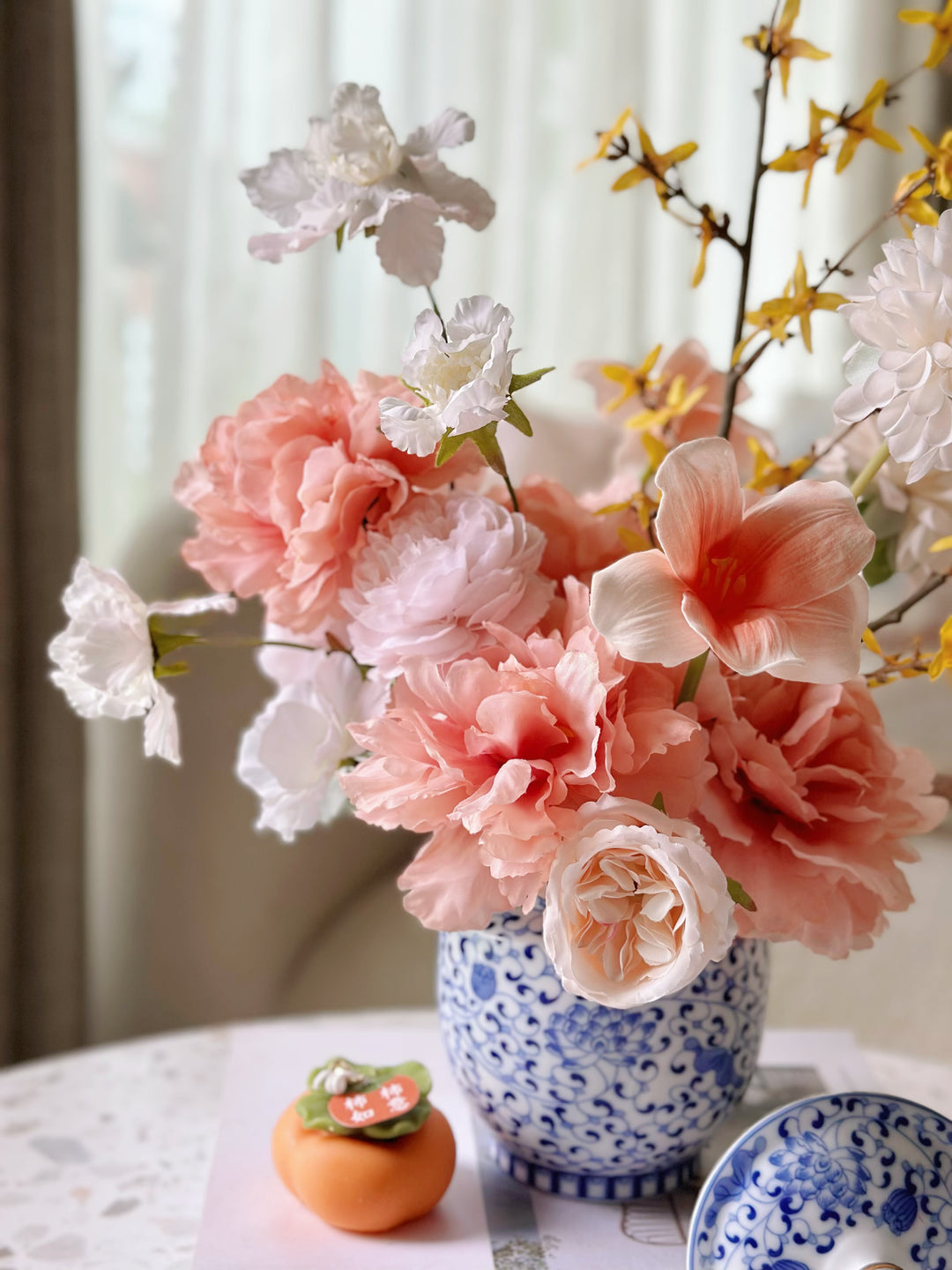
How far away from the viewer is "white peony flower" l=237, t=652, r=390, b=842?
24.0 inches

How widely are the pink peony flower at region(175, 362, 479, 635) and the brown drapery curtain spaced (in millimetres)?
877

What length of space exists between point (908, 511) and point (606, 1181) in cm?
39

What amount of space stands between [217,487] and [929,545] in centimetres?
36

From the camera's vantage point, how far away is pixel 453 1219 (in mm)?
667

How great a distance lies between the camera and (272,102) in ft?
5.57

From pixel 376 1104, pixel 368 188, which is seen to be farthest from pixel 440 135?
pixel 376 1104

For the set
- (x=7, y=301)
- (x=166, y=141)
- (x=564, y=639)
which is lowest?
(x=564, y=639)

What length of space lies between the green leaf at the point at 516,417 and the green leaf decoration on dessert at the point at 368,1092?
1.23 ft

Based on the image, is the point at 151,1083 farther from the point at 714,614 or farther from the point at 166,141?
the point at 166,141

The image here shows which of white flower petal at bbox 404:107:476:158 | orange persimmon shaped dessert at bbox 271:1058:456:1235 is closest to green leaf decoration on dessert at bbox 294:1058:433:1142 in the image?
orange persimmon shaped dessert at bbox 271:1058:456:1235

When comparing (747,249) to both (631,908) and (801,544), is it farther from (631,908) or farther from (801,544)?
(631,908)

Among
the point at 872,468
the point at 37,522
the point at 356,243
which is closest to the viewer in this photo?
the point at 872,468

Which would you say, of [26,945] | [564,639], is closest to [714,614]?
[564,639]

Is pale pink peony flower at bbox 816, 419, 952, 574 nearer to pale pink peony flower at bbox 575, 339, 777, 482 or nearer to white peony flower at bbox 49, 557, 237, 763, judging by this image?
pale pink peony flower at bbox 575, 339, 777, 482
